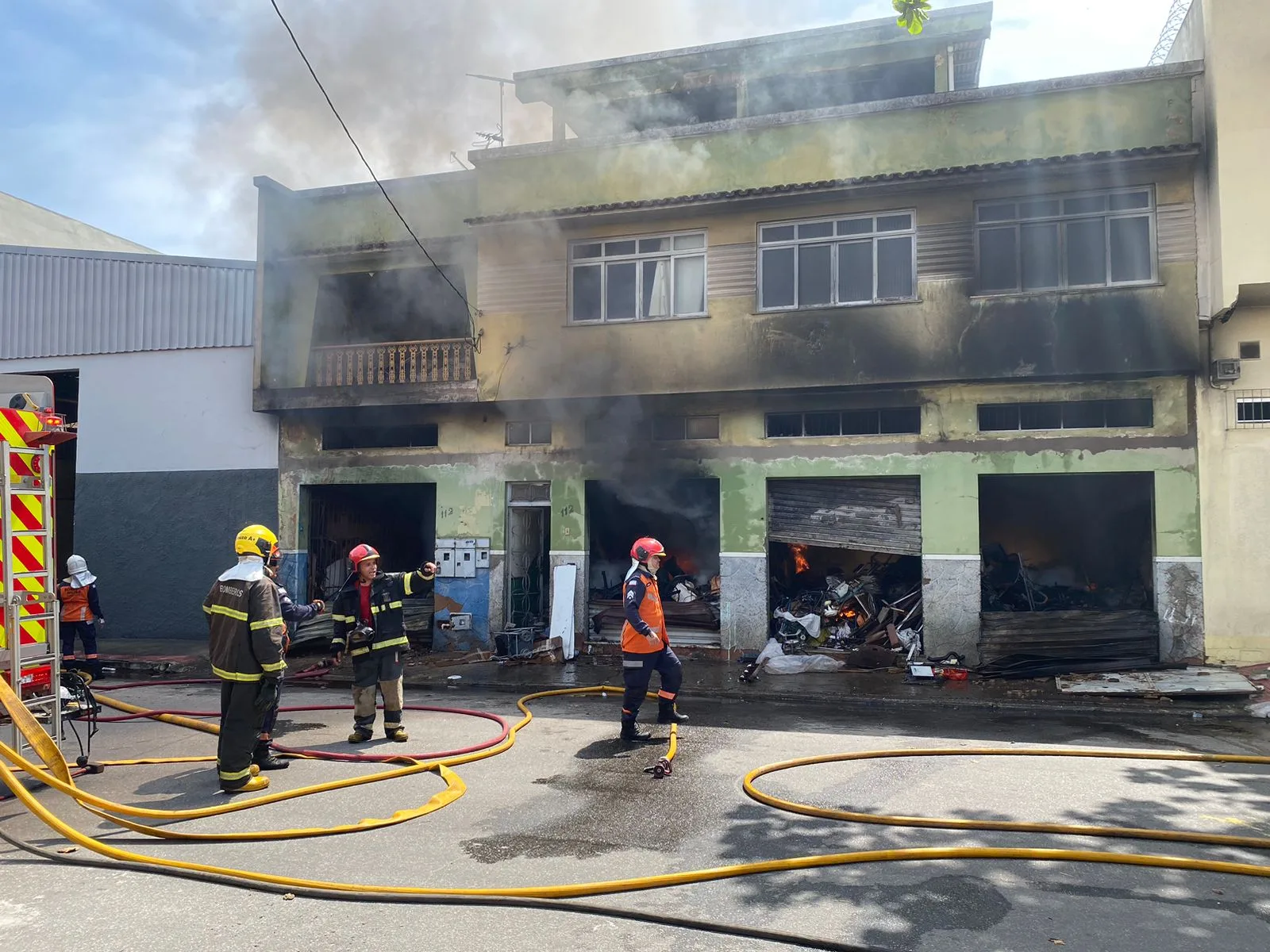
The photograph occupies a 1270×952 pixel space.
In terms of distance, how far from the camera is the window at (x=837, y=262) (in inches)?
508

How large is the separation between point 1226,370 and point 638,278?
26.5 feet

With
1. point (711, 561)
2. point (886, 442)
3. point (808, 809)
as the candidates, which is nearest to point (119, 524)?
point (711, 561)

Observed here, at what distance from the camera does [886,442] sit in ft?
42.3

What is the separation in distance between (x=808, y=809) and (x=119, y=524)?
1531 cm

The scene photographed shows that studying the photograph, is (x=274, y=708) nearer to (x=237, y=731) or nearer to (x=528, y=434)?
(x=237, y=731)

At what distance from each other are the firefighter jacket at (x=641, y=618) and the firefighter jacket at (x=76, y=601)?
7.54 m

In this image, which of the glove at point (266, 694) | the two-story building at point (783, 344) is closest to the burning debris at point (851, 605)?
the two-story building at point (783, 344)

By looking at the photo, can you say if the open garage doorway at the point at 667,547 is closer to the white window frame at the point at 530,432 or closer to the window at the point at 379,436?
the white window frame at the point at 530,432

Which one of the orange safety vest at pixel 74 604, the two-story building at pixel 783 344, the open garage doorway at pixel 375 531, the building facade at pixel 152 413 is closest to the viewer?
the orange safety vest at pixel 74 604

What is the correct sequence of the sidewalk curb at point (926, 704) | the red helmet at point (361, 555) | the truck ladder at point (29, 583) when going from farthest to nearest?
1. the sidewalk curb at point (926, 704)
2. the red helmet at point (361, 555)
3. the truck ladder at point (29, 583)

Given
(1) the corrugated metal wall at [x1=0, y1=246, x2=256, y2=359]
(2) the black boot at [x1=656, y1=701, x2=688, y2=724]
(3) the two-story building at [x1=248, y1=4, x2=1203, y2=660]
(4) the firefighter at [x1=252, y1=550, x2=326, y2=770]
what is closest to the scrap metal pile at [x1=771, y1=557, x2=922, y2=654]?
(3) the two-story building at [x1=248, y1=4, x2=1203, y2=660]

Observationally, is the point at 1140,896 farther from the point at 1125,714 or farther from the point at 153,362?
the point at 153,362

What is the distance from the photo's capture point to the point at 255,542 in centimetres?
652

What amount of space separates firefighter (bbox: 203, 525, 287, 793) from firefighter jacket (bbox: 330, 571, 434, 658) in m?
1.34
